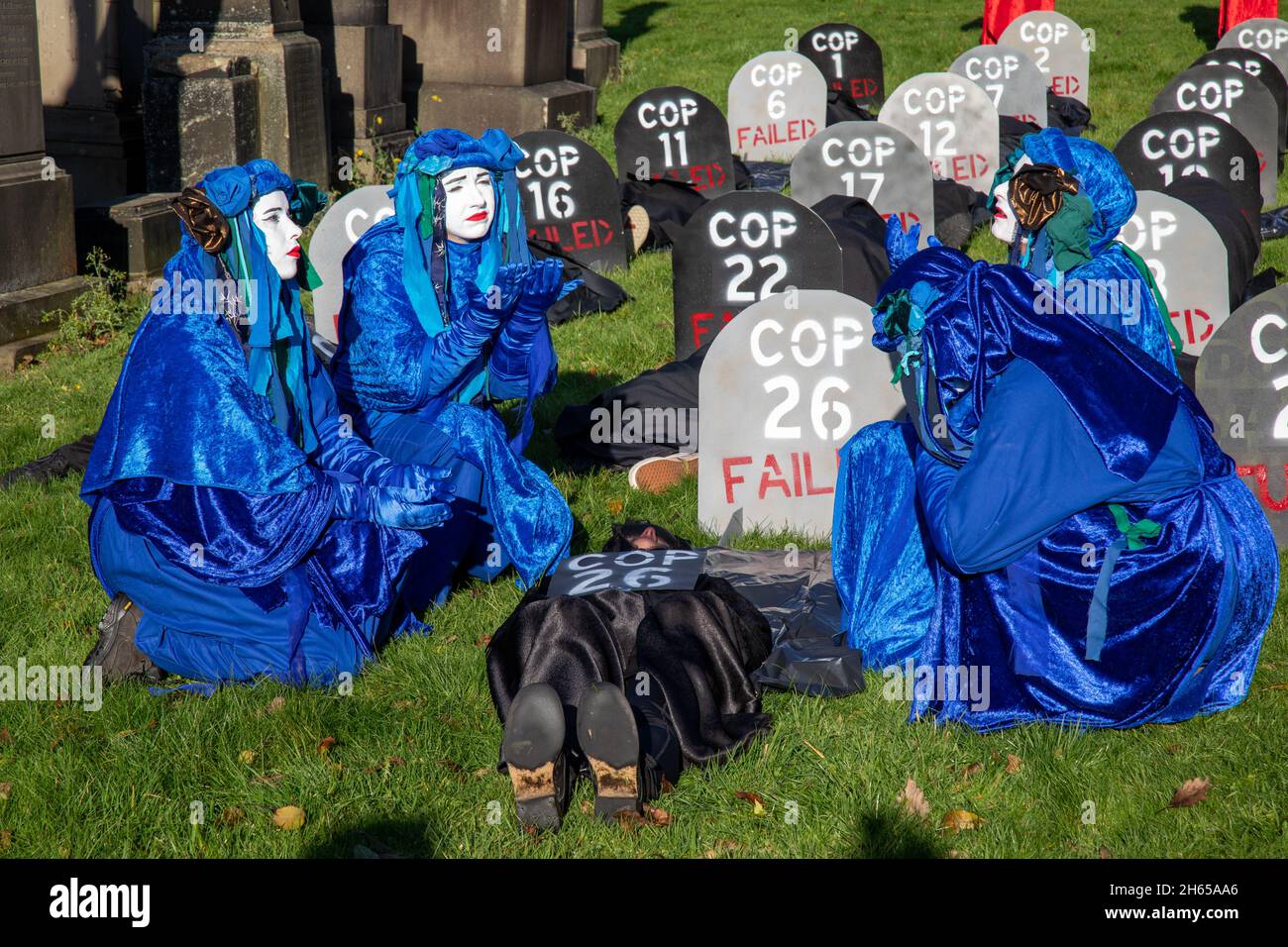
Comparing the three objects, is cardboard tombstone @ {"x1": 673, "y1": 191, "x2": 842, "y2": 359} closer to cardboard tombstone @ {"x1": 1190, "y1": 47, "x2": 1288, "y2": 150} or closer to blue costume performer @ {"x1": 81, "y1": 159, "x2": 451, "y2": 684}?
blue costume performer @ {"x1": 81, "y1": 159, "x2": 451, "y2": 684}

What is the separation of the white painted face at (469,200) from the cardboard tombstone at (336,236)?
236 cm

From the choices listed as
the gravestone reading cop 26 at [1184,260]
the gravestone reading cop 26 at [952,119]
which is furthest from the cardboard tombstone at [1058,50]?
the gravestone reading cop 26 at [1184,260]

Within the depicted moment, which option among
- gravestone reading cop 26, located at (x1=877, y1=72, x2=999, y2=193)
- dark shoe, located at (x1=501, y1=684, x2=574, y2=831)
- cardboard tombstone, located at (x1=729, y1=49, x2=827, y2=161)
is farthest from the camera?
cardboard tombstone, located at (x1=729, y1=49, x2=827, y2=161)

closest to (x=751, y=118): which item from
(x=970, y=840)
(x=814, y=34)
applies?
(x=814, y=34)

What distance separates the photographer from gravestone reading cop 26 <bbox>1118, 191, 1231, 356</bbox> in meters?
7.43

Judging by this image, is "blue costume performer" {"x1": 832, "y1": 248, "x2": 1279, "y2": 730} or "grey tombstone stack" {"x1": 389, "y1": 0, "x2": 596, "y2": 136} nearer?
"blue costume performer" {"x1": 832, "y1": 248, "x2": 1279, "y2": 730}

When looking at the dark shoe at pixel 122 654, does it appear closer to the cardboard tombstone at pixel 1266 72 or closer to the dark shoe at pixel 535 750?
the dark shoe at pixel 535 750

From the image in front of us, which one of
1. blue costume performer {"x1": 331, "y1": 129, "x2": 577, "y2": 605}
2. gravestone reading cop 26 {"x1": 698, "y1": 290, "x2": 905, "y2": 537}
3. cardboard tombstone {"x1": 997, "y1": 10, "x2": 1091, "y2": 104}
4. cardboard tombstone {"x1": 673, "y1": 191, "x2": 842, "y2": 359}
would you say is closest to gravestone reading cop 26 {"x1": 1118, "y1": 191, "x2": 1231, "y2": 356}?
cardboard tombstone {"x1": 673, "y1": 191, "x2": 842, "y2": 359}

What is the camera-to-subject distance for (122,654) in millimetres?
4715

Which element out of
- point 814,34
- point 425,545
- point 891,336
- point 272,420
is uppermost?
point 814,34

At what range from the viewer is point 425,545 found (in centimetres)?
510

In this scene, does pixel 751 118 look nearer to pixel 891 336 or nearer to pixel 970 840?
pixel 891 336

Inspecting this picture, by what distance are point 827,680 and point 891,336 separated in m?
1.18

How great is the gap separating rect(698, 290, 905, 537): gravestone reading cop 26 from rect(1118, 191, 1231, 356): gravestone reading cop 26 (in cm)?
243
